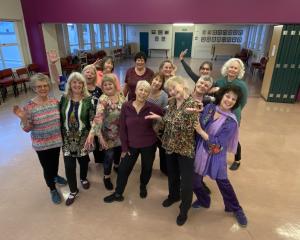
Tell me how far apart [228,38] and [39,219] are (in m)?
16.5

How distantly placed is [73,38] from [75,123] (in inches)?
386

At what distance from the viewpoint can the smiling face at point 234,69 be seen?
2.56m

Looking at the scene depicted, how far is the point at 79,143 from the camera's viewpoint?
2.28m

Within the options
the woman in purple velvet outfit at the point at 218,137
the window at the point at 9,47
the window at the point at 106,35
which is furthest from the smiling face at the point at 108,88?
the window at the point at 106,35

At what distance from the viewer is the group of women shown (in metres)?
1.93

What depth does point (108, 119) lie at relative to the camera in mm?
2363

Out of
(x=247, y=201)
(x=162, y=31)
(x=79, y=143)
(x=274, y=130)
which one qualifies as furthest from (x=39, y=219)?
(x=162, y=31)

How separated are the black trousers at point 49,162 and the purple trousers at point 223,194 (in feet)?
5.19

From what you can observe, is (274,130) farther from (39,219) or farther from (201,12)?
(39,219)

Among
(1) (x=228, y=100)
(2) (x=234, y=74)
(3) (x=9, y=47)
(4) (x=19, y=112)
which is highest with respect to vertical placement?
(3) (x=9, y=47)

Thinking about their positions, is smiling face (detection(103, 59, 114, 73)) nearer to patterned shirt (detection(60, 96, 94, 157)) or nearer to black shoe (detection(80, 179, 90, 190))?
patterned shirt (detection(60, 96, 94, 157))

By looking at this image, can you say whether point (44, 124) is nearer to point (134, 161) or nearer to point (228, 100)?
point (134, 161)

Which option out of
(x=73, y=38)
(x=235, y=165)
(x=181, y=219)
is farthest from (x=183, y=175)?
(x=73, y=38)

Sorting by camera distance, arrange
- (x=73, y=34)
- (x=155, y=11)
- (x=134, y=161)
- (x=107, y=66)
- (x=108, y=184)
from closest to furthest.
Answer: (x=134, y=161) → (x=108, y=184) → (x=107, y=66) → (x=155, y=11) → (x=73, y=34)
